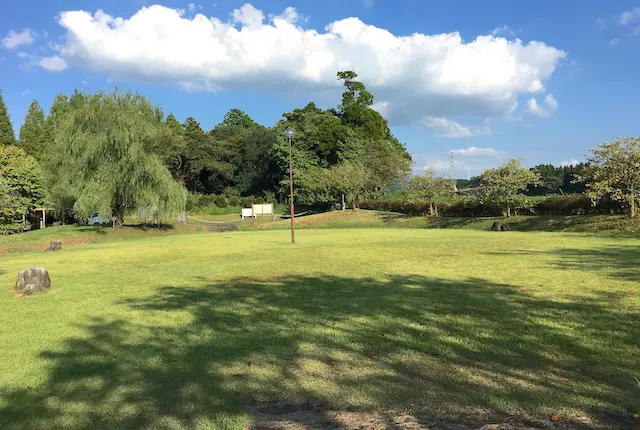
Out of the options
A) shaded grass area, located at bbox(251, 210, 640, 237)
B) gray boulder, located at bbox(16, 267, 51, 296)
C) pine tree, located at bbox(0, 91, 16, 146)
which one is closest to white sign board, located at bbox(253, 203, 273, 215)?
shaded grass area, located at bbox(251, 210, 640, 237)

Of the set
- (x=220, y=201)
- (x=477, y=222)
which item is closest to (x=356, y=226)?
(x=477, y=222)

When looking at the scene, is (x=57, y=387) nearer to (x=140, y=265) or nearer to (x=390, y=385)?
(x=390, y=385)

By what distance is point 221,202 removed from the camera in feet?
199

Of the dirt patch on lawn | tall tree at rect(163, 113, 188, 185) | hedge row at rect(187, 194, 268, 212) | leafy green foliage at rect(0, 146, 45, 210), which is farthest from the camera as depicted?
tall tree at rect(163, 113, 188, 185)

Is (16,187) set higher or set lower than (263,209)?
higher

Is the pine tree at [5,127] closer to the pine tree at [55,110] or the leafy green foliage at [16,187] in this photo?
the pine tree at [55,110]

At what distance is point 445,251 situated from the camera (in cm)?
1449

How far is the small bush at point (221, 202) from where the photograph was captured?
198ft

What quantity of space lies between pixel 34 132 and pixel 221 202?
25.1 m

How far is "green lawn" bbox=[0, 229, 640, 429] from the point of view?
3.40 metres

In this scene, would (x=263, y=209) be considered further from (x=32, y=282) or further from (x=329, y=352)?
(x=329, y=352)

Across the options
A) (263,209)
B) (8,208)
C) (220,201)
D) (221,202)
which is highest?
(220,201)

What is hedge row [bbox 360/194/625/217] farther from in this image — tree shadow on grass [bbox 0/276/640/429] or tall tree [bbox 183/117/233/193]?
tall tree [bbox 183/117/233/193]

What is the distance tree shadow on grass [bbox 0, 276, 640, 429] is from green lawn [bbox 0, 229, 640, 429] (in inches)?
0.7
